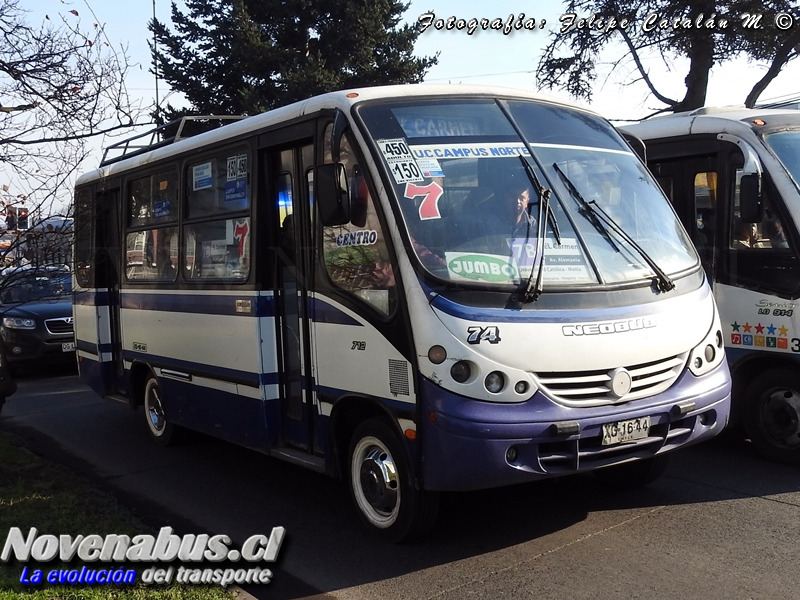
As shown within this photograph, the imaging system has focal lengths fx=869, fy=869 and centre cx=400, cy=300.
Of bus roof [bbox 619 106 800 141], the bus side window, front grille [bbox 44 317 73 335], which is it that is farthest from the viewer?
front grille [bbox 44 317 73 335]

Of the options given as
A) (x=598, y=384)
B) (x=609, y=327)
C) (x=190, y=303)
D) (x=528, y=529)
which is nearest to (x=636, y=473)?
(x=528, y=529)

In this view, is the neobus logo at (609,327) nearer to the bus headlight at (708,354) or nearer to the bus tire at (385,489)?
the bus headlight at (708,354)

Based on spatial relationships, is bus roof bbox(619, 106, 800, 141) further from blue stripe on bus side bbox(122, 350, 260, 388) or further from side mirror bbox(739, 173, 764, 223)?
blue stripe on bus side bbox(122, 350, 260, 388)

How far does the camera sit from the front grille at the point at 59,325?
1444 cm

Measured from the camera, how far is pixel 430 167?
538 cm

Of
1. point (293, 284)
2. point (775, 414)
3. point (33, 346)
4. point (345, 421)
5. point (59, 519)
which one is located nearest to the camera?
point (345, 421)

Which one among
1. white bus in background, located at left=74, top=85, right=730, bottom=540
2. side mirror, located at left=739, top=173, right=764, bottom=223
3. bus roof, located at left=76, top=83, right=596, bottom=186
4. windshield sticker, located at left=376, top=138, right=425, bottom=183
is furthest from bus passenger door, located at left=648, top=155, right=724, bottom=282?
windshield sticker, located at left=376, top=138, right=425, bottom=183

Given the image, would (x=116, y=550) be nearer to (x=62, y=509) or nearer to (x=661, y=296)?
(x=62, y=509)

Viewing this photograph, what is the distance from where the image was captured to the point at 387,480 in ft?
17.8

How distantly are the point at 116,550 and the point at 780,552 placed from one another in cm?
398

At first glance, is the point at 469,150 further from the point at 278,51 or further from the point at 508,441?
the point at 278,51

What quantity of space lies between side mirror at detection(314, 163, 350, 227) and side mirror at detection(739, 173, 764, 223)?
3.42 meters

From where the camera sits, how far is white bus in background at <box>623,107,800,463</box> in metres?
6.84

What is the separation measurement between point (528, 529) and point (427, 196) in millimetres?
2264
